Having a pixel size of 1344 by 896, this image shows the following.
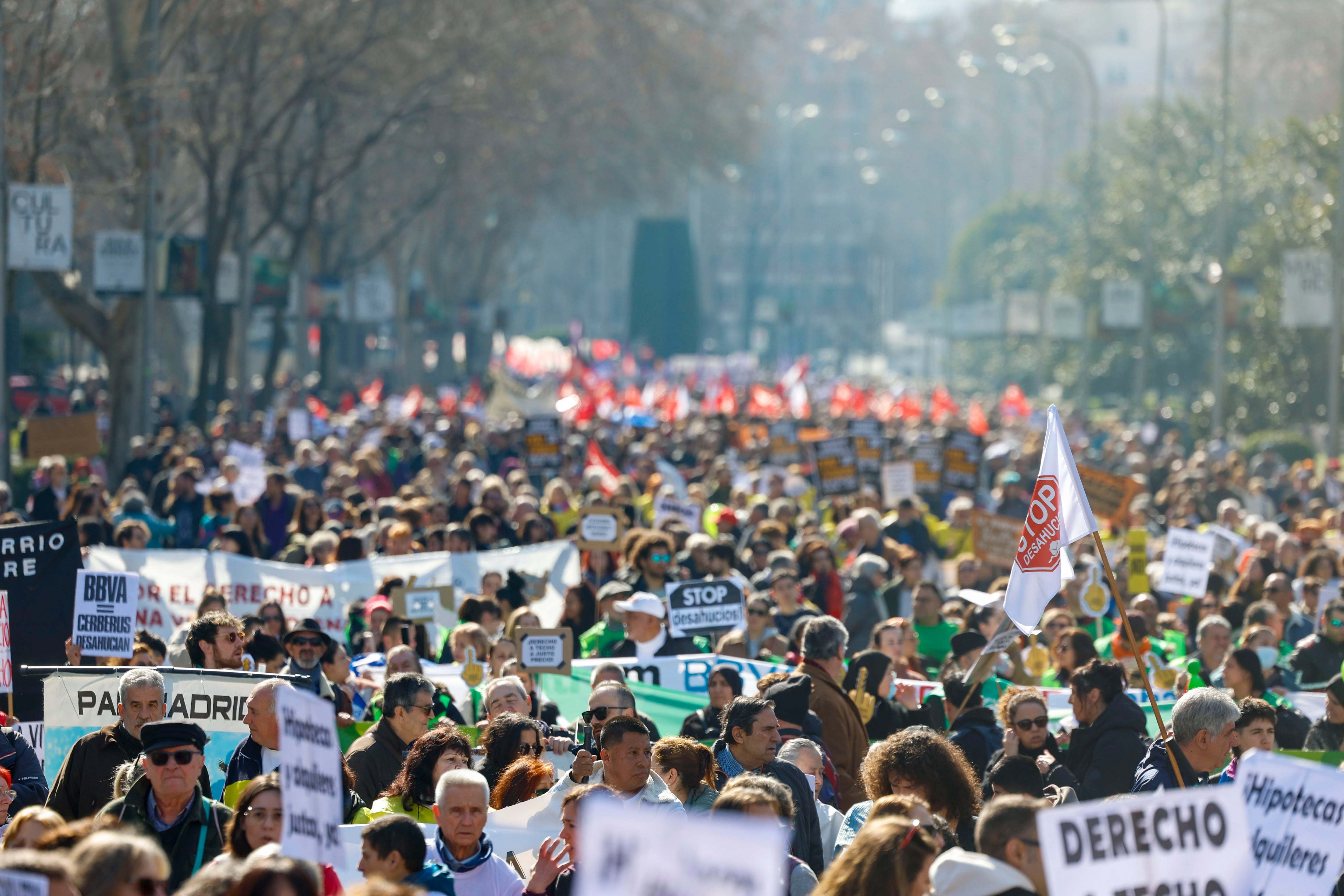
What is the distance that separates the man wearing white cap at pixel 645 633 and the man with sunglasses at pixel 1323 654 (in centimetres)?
339

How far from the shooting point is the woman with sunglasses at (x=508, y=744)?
7.66 metres

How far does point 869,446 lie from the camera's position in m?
23.6

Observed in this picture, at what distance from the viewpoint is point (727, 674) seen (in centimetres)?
901

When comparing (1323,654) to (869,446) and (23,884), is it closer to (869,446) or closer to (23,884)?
(23,884)

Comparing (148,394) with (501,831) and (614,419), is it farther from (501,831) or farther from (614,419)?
(501,831)

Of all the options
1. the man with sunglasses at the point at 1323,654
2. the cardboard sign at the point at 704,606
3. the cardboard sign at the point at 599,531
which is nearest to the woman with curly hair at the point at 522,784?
the cardboard sign at the point at 704,606

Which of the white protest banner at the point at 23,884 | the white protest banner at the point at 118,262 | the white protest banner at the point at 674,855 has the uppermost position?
the white protest banner at the point at 118,262

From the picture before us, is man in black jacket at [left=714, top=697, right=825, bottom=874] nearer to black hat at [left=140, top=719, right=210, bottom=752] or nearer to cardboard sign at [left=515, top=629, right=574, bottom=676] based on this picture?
black hat at [left=140, top=719, right=210, bottom=752]

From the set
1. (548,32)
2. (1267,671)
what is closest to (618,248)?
(548,32)

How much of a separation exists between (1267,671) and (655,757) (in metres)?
5.03

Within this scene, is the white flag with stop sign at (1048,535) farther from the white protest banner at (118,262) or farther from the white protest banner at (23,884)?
the white protest banner at (118,262)

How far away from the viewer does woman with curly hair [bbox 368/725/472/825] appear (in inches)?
279

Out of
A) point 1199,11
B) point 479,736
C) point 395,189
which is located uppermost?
point 1199,11

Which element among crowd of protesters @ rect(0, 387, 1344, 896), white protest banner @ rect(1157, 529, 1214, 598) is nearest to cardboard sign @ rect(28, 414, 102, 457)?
crowd of protesters @ rect(0, 387, 1344, 896)
